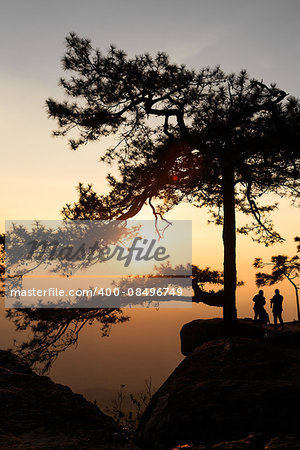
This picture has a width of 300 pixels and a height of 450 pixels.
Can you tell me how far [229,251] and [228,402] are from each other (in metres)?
7.97

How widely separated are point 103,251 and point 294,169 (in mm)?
6887

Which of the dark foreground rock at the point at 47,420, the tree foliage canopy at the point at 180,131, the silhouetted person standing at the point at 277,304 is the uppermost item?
the tree foliage canopy at the point at 180,131

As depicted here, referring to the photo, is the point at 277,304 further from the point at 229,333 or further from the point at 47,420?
the point at 47,420

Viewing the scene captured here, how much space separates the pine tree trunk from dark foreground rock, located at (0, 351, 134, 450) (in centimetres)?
786

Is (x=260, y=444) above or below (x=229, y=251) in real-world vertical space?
below

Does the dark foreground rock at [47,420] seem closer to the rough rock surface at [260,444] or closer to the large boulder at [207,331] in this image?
the rough rock surface at [260,444]

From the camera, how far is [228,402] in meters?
5.28

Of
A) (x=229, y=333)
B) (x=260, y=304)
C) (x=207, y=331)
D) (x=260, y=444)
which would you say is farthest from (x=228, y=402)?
(x=260, y=304)

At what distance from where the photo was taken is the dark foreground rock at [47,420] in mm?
4116

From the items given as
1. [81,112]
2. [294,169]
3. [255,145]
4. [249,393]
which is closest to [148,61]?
[81,112]

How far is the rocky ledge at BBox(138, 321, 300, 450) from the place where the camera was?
14.7 ft

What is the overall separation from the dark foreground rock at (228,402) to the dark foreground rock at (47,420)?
975 mm

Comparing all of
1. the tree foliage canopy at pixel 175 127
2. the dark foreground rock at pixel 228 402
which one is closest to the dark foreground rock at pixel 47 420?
the dark foreground rock at pixel 228 402

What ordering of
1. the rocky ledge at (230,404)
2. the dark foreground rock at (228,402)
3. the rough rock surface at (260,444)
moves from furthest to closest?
1. the dark foreground rock at (228,402)
2. the rocky ledge at (230,404)
3. the rough rock surface at (260,444)
